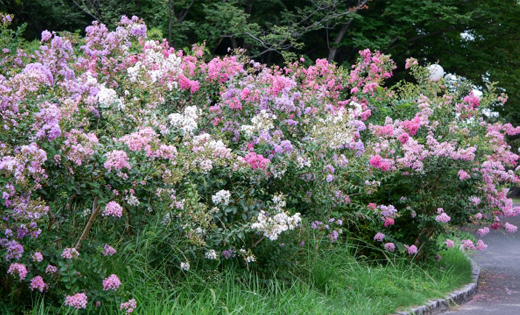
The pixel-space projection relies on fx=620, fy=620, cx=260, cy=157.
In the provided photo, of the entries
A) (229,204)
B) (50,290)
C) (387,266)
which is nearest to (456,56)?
(387,266)

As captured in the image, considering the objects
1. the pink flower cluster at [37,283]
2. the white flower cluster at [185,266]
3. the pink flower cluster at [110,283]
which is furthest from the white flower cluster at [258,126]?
the pink flower cluster at [37,283]

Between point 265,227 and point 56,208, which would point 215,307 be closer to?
point 265,227

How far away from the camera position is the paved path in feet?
23.5

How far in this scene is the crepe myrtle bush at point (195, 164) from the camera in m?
4.02

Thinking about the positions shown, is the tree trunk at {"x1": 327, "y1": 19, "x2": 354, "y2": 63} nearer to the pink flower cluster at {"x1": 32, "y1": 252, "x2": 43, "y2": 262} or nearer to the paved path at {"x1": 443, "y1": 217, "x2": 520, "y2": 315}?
the paved path at {"x1": 443, "y1": 217, "x2": 520, "y2": 315}

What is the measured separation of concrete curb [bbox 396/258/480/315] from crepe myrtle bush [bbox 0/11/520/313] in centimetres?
71

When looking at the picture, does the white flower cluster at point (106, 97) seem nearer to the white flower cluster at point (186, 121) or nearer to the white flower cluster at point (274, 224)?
the white flower cluster at point (186, 121)

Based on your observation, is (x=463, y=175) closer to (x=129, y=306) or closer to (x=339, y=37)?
(x=129, y=306)

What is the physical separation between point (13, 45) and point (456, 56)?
19345 millimetres

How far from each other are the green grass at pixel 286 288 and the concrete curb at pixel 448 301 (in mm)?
109

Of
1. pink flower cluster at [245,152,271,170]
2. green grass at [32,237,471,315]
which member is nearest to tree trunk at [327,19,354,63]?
green grass at [32,237,471,315]

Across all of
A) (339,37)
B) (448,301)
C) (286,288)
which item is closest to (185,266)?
(286,288)

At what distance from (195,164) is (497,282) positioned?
20.3ft

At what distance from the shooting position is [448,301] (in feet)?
23.2
